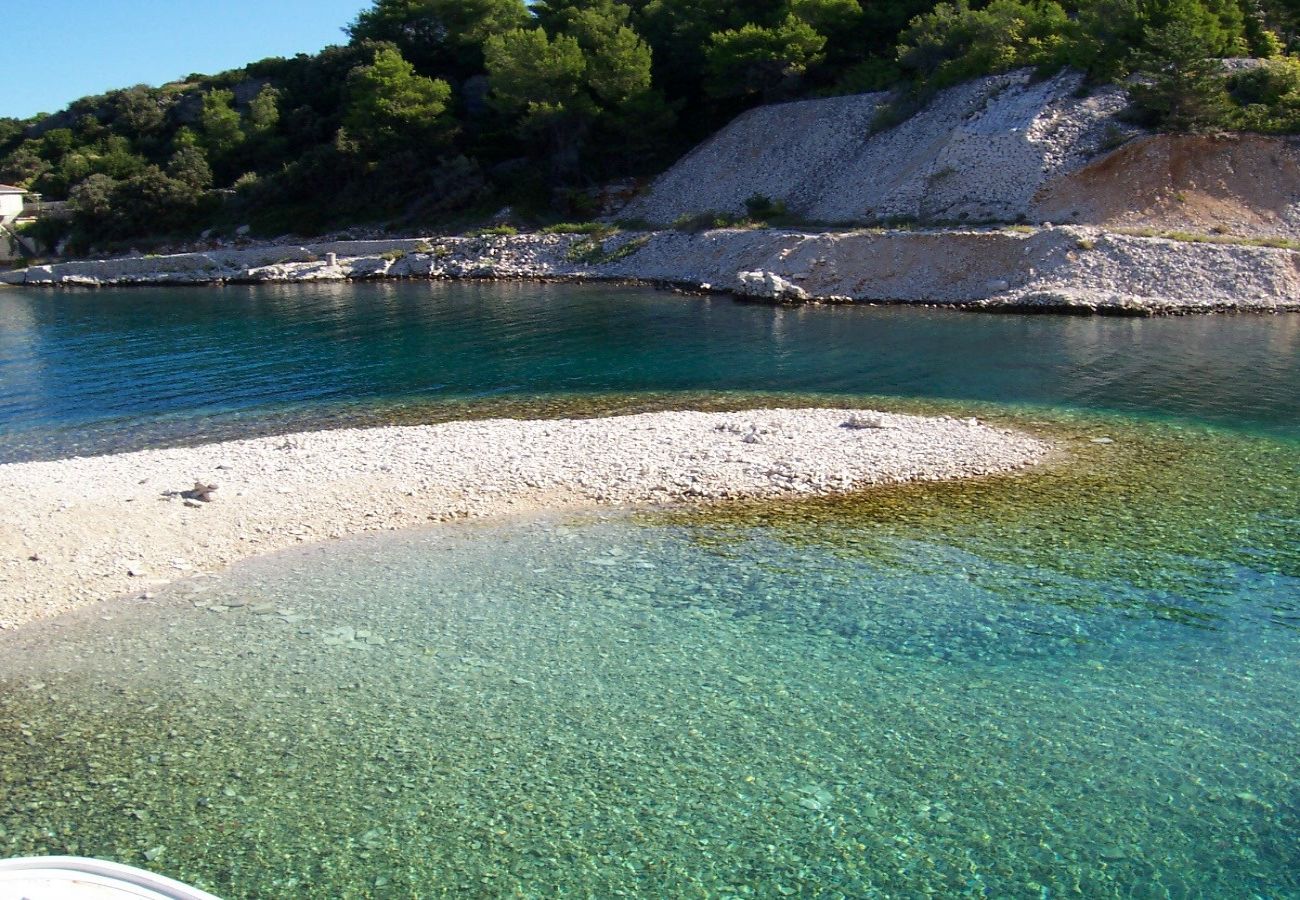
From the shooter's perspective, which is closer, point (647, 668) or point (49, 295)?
point (647, 668)

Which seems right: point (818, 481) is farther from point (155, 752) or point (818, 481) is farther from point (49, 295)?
point (49, 295)

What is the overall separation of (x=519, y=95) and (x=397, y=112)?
30.0 ft

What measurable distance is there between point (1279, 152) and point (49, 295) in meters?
60.9

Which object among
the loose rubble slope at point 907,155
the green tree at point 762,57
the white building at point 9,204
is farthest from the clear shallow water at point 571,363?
the white building at point 9,204

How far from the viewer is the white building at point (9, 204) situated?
72.0 metres

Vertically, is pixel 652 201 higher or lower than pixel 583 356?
higher

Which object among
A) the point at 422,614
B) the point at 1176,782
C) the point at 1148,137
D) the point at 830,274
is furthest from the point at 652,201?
the point at 1176,782

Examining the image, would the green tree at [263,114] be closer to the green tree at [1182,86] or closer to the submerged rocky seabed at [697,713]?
the green tree at [1182,86]

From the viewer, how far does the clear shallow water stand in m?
22.9

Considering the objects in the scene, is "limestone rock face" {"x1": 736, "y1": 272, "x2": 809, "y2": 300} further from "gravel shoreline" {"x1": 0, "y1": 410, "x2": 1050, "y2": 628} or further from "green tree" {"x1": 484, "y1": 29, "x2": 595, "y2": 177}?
"green tree" {"x1": 484, "y1": 29, "x2": 595, "y2": 177}

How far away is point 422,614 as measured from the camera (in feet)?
40.0

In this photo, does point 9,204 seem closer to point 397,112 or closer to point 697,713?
point 397,112

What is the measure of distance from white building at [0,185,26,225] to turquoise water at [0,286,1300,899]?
7407 cm

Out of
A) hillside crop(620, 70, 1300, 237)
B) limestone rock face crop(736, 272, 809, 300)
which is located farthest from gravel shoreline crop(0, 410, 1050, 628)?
hillside crop(620, 70, 1300, 237)
